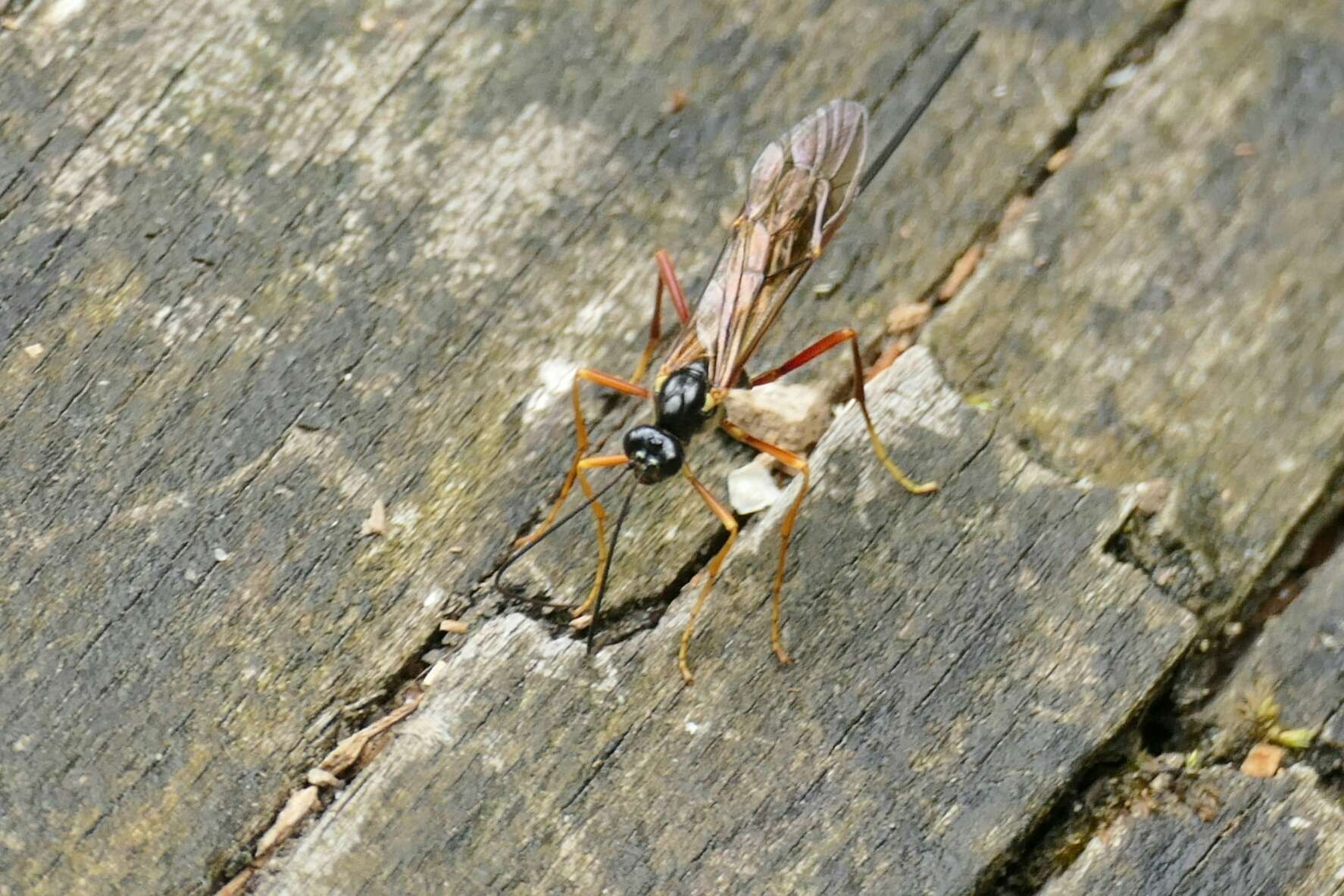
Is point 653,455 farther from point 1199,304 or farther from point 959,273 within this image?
point 1199,304

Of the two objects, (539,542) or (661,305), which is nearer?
(539,542)

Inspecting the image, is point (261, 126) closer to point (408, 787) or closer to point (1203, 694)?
point (408, 787)

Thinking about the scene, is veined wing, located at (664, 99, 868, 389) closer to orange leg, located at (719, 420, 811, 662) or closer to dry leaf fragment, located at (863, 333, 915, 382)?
orange leg, located at (719, 420, 811, 662)

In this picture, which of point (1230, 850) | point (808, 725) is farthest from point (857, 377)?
point (1230, 850)

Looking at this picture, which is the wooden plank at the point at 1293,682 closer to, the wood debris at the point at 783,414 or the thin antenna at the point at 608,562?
the wood debris at the point at 783,414

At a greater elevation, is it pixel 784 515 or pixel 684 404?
pixel 684 404

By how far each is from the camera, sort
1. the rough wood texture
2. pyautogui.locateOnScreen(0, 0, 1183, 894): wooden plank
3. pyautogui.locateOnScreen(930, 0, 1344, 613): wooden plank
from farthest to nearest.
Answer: pyautogui.locateOnScreen(930, 0, 1344, 613): wooden plank, pyautogui.locateOnScreen(0, 0, 1183, 894): wooden plank, the rough wood texture

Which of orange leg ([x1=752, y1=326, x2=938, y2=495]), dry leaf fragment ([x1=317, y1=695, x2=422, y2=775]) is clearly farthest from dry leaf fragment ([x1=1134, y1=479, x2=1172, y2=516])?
dry leaf fragment ([x1=317, y1=695, x2=422, y2=775])
